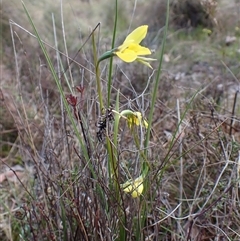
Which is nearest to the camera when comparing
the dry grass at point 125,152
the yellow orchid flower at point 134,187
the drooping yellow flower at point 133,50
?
the drooping yellow flower at point 133,50

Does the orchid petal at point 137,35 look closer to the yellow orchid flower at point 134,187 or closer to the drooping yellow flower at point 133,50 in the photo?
the drooping yellow flower at point 133,50

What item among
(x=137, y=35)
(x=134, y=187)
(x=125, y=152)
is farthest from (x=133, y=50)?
(x=125, y=152)

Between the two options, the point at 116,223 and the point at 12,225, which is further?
the point at 12,225

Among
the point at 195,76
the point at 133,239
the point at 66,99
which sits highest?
the point at 66,99

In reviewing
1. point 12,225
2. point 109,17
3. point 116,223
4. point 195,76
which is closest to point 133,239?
point 116,223

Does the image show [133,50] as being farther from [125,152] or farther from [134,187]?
[125,152]

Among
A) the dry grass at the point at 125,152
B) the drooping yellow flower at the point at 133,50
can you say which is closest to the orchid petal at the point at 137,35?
the drooping yellow flower at the point at 133,50

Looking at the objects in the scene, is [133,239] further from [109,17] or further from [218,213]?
[109,17]
